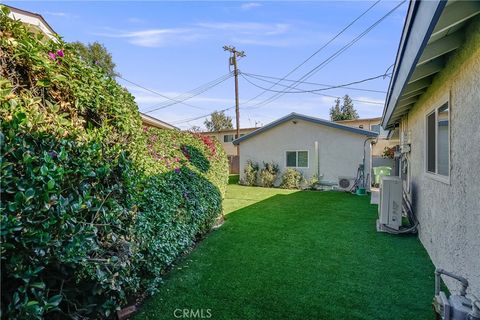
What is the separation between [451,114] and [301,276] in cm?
281

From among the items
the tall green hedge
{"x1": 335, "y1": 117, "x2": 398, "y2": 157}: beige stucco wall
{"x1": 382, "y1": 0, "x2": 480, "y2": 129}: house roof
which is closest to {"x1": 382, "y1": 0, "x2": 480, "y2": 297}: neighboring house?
{"x1": 382, "y1": 0, "x2": 480, "y2": 129}: house roof

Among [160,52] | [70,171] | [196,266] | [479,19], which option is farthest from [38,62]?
[160,52]

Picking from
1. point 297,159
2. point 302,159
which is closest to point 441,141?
Answer: point 302,159

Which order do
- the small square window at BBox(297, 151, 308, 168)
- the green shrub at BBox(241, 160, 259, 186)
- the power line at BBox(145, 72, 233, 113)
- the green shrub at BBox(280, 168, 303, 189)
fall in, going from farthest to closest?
the power line at BBox(145, 72, 233, 113)
the green shrub at BBox(241, 160, 259, 186)
the small square window at BBox(297, 151, 308, 168)
the green shrub at BBox(280, 168, 303, 189)

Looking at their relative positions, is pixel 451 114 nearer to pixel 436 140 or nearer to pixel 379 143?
pixel 436 140

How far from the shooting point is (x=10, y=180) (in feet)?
5.71

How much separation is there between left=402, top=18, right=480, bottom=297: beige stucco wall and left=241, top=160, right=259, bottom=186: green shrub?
36.7 ft

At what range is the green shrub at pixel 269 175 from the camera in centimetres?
1473

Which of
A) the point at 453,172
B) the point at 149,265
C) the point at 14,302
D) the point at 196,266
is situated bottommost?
the point at 196,266

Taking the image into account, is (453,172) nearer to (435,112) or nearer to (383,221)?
(435,112)

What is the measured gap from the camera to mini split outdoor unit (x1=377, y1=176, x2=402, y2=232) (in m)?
5.79

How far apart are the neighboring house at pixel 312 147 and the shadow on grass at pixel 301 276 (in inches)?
281

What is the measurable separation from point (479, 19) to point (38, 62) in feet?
12.5

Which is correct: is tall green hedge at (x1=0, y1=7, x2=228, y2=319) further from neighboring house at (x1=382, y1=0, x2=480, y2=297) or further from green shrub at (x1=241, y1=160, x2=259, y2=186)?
green shrub at (x1=241, y1=160, x2=259, y2=186)
